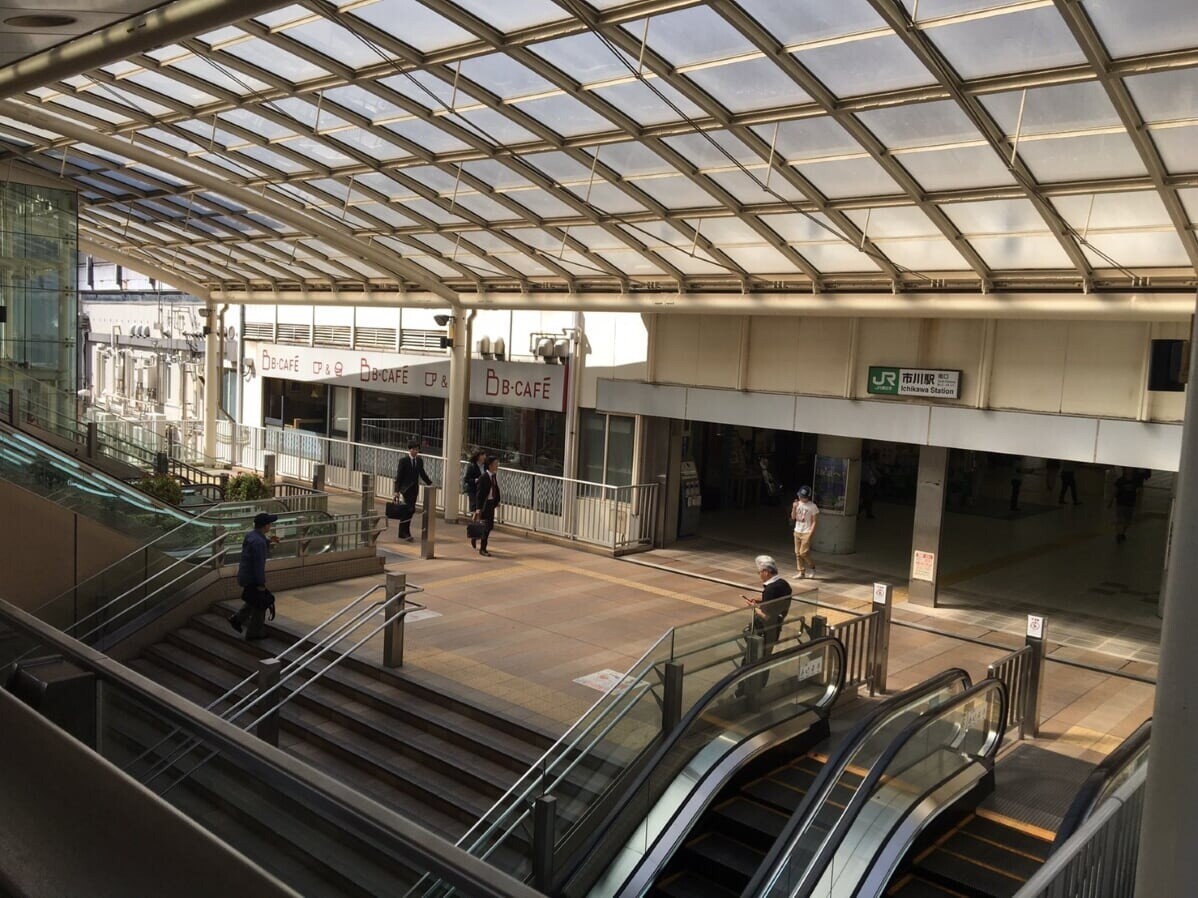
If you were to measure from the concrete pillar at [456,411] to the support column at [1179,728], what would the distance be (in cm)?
1861

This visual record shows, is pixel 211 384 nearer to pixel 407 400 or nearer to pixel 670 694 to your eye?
pixel 407 400

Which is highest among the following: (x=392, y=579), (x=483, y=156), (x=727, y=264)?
(x=483, y=156)

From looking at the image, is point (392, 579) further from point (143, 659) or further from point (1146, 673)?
point (1146, 673)

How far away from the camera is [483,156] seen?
15.0 metres

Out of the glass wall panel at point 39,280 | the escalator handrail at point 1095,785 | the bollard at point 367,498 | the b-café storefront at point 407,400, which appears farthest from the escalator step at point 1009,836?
the glass wall panel at point 39,280

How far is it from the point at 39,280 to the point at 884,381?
59.6 ft

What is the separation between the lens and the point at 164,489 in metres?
17.9

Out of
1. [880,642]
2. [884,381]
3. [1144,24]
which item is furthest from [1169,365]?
[884,381]

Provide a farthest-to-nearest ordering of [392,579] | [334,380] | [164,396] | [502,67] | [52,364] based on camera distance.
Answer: [164,396] < [334,380] < [52,364] < [502,67] < [392,579]

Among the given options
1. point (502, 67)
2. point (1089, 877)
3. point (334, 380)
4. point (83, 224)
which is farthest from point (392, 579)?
point (83, 224)

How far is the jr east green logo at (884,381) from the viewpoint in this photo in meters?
16.0

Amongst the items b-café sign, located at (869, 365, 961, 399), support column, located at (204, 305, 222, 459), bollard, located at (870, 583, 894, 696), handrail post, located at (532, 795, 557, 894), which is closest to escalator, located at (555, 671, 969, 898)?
handrail post, located at (532, 795, 557, 894)

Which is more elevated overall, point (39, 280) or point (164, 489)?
point (39, 280)

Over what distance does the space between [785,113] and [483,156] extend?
16.5 feet
